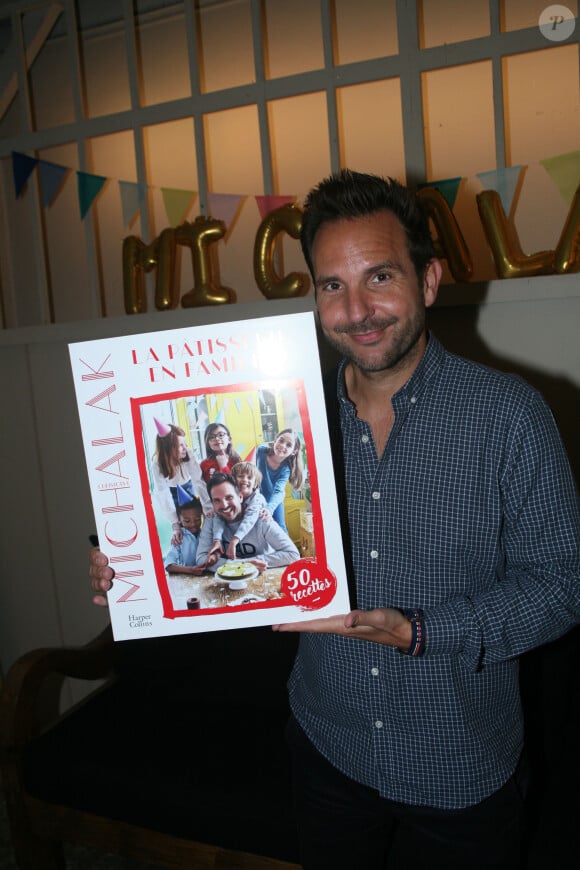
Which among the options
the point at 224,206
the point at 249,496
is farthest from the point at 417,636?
the point at 224,206

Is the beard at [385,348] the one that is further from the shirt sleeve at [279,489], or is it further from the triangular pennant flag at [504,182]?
the triangular pennant flag at [504,182]

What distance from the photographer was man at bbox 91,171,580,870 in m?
1.03

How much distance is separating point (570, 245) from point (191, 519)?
1299 mm

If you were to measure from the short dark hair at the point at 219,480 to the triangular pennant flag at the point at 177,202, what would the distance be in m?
1.46

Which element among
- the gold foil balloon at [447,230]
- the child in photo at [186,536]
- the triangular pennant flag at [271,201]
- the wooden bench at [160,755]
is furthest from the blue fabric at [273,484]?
the triangular pennant flag at [271,201]

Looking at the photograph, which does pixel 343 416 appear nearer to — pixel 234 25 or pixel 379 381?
pixel 379 381

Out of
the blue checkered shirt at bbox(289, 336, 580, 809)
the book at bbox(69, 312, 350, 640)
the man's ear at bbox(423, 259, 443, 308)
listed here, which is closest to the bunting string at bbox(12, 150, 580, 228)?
the man's ear at bbox(423, 259, 443, 308)

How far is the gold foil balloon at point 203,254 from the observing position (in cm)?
224

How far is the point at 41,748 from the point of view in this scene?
199cm

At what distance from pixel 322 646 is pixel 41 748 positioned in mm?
1184

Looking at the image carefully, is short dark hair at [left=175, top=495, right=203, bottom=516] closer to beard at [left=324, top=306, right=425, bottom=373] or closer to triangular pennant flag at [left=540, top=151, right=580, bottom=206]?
beard at [left=324, top=306, right=425, bottom=373]

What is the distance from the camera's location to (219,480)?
1056 millimetres

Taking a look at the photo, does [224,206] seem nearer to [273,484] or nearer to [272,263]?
[272,263]

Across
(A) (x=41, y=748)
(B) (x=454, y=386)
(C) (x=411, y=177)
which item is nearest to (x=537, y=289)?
(C) (x=411, y=177)
